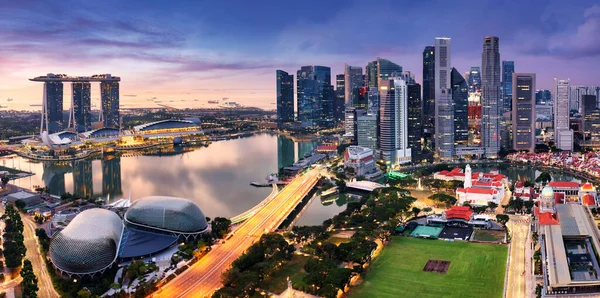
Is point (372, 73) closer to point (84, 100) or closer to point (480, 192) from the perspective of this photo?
point (84, 100)

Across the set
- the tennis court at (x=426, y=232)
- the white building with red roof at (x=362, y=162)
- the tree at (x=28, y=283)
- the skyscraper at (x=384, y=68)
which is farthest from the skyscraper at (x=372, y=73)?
the tree at (x=28, y=283)

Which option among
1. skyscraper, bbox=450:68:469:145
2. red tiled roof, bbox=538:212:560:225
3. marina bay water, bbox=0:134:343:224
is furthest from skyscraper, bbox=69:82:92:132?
red tiled roof, bbox=538:212:560:225

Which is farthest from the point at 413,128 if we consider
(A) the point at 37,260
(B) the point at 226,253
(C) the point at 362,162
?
(A) the point at 37,260

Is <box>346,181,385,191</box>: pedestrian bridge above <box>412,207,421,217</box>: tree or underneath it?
above

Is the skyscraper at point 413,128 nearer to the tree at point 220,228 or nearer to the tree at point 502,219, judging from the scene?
the tree at point 502,219

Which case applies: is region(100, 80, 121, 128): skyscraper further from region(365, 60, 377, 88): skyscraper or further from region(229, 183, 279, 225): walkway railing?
region(229, 183, 279, 225): walkway railing
